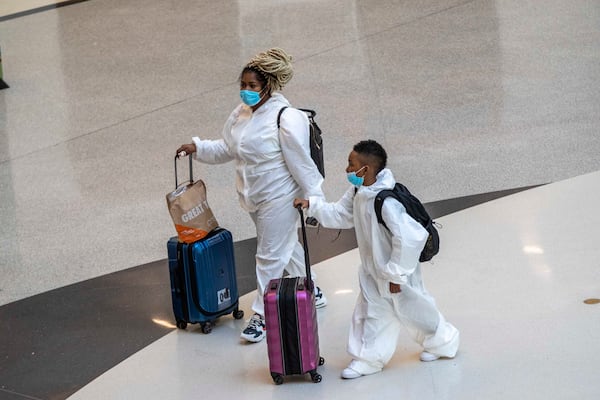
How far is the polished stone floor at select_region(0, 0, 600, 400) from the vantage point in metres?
4.97

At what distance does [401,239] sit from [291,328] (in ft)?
2.18

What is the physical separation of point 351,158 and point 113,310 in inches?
79.7

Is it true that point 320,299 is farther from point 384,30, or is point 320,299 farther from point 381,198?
point 384,30

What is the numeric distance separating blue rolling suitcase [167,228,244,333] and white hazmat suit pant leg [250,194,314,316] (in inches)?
7.8

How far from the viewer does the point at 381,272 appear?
4.47m

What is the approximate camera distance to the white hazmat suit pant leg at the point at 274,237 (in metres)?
5.19

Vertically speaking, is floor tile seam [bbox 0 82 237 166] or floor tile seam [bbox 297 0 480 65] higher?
floor tile seam [bbox 297 0 480 65]

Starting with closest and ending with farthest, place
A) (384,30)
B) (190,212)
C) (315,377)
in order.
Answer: (315,377), (190,212), (384,30)

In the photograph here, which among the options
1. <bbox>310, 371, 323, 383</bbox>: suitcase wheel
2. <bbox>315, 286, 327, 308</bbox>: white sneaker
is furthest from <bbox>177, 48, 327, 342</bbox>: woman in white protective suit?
<bbox>310, 371, 323, 383</bbox>: suitcase wheel

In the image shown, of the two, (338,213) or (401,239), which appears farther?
(338,213)

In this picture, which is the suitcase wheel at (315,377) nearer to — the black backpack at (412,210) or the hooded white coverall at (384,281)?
the hooded white coverall at (384,281)

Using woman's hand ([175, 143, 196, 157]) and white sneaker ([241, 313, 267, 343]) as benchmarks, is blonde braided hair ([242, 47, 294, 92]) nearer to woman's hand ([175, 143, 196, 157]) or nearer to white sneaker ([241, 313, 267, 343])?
woman's hand ([175, 143, 196, 157])

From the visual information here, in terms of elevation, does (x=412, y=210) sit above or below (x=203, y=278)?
above

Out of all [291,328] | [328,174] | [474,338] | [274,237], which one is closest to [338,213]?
[291,328]
